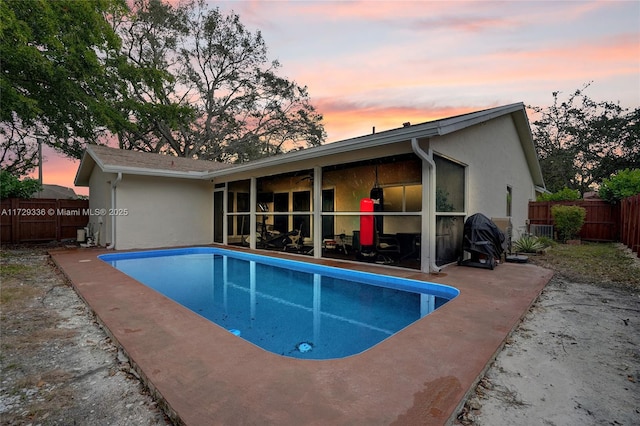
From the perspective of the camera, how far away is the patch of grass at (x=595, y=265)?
213 inches

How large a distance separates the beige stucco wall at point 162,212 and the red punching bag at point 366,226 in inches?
263

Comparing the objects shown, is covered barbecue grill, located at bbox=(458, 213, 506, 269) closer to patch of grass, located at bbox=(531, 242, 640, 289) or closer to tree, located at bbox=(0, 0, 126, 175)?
patch of grass, located at bbox=(531, 242, 640, 289)

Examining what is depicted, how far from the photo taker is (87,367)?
2.36 m

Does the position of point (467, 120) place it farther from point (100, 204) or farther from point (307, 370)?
point (100, 204)

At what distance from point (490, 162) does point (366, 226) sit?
12.6 feet

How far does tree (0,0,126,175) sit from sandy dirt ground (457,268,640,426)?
51.2ft

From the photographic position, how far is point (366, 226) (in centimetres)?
666

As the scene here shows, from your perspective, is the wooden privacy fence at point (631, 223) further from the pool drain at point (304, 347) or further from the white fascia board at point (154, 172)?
the white fascia board at point (154, 172)

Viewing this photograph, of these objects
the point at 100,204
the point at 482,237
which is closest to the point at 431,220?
the point at 482,237

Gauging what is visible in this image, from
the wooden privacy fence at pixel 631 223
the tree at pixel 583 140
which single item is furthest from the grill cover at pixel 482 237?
the tree at pixel 583 140

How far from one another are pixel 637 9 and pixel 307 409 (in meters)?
11.0

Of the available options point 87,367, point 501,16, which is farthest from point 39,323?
point 501,16

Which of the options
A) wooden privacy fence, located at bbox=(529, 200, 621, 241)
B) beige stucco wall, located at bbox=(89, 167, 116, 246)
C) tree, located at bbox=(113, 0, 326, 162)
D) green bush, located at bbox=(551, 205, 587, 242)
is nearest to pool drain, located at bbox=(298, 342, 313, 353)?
beige stucco wall, located at bbox=(89, 167, 116, 246)

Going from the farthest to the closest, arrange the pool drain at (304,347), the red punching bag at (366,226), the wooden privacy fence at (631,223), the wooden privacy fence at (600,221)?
the wooden privacy fence at (600,221), the wooden privacy fence at (631,223), the red punching bag at (366,226), the pool drain at (304,347)
